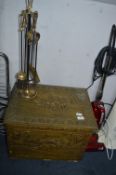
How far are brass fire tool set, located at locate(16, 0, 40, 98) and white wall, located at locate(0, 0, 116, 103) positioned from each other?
64 millimetres

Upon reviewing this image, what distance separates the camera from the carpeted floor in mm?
1340

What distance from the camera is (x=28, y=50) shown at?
1.16 m

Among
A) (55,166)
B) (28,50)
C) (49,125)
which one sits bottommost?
(55,166)

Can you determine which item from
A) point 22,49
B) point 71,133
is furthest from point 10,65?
point 71,133

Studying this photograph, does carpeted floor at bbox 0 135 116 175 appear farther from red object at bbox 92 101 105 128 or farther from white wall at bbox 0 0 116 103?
white wall at bbox 0 0 116 103

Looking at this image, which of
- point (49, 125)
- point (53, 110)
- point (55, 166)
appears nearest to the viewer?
point (49, 125)

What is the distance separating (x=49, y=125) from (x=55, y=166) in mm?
493

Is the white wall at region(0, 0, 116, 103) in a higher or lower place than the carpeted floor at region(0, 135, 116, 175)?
higher

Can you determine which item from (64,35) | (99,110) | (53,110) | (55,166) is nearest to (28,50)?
(64,35)

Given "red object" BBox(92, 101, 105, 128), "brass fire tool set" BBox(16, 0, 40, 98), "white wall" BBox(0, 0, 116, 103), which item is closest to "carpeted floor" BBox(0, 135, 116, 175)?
"red object" BBox(92, 101, 105, 128)

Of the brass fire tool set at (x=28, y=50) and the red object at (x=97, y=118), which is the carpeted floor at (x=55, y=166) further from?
the brass fire tool set at (x=28, y=50)

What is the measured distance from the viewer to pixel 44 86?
1.47 meters

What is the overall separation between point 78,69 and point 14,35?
606 millimetres

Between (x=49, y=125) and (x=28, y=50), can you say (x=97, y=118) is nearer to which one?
(x=49, y=125)
